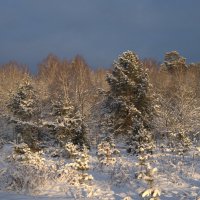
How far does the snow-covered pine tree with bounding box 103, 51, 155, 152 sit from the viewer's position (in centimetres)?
2542

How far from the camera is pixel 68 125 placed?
22.4 meters

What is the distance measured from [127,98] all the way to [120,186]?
13.3m

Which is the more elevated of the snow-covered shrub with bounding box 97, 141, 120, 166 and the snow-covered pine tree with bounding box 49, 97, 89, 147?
the snow-covered pine tree with bounding box 49, 97, 89, 147

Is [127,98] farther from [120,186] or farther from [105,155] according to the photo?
[120,186]

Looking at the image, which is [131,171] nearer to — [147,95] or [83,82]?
[147,95]

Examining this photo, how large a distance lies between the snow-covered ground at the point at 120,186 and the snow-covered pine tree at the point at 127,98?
32.0 feet

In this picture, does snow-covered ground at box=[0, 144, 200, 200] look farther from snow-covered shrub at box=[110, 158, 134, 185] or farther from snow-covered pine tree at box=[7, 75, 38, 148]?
snow-covered pine tree at box=[7, 75, 38, 148]

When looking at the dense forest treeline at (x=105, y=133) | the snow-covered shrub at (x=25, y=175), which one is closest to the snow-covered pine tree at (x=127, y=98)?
the dense forest treeline at (x=105, y=133)

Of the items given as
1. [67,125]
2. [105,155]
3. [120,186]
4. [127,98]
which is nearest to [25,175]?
[120,186]

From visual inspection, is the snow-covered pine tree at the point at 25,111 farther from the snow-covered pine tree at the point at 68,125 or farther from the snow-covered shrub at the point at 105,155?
the snow-covered shrub at the point at 105,155

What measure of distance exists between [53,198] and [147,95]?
15.9 m

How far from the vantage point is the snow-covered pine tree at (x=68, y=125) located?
22359 millimetres

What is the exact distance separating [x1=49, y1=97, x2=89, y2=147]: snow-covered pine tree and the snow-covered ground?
6764 millimetres

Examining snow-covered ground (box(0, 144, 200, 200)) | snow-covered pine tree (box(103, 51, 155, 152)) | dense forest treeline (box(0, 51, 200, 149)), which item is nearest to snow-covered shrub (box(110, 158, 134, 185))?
snow-covered ground (box(0, 144, 200, 200))
